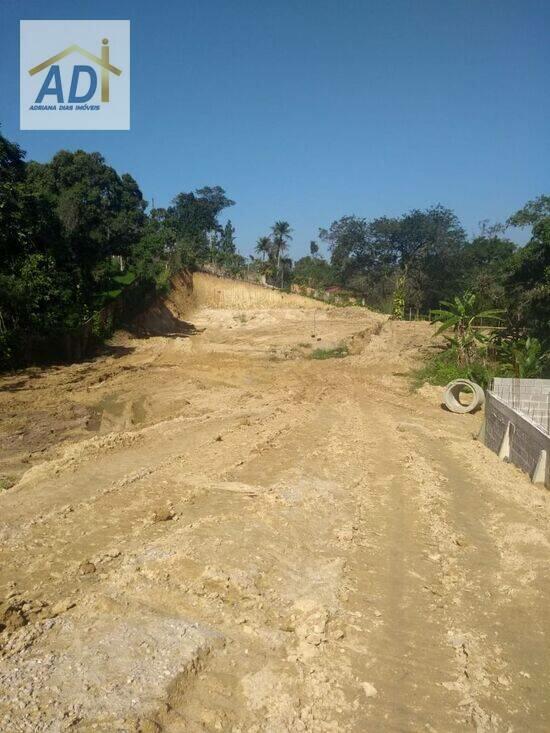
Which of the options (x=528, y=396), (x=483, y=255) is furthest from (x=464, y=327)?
(x=483, y=255)

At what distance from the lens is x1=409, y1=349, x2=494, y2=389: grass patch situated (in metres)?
14.8

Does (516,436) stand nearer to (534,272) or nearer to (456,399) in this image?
(456,399)

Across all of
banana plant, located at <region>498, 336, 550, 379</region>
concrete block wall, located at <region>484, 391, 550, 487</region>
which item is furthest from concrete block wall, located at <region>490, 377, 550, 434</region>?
banana plant, located at <region>498, 336, 550, 379</region>

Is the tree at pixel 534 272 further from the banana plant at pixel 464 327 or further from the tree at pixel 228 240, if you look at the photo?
the tree at pixel 228 240

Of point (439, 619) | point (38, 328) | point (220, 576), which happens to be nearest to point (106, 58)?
point (38, 328)

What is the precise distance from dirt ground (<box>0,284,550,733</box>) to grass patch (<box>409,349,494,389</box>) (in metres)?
5.27

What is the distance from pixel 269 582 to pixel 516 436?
556cm

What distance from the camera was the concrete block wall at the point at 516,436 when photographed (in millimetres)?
7527

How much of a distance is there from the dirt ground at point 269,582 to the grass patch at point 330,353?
10868 millimetres

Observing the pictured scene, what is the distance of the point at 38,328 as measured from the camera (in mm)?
15828

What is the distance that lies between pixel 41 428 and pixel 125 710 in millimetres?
8269

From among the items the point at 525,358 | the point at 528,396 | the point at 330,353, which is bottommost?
the point at 330,353

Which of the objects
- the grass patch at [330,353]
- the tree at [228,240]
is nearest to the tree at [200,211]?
the tree at [228,240]

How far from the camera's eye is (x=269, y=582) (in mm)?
4430
